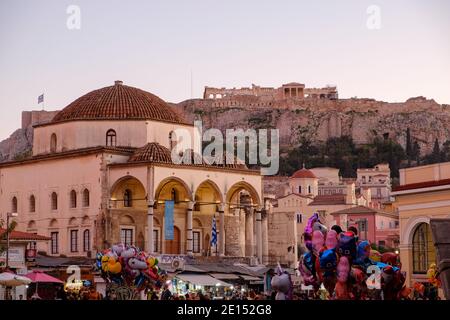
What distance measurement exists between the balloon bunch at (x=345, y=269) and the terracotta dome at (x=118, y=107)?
40.2 m

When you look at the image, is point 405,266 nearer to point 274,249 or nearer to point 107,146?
point 107,146

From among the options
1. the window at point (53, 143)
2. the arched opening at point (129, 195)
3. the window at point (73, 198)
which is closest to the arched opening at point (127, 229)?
the arched opening at point (129, 195)

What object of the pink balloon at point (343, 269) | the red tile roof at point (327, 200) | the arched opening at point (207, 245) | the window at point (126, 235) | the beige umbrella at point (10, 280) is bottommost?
the beige umbrella at point (10, 280)

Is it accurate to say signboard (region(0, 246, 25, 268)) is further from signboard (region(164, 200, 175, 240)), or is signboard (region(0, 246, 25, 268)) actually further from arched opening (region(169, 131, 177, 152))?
arched opening (region(169, 131, 177, 152))

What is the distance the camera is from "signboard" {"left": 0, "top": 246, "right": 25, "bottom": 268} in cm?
5416

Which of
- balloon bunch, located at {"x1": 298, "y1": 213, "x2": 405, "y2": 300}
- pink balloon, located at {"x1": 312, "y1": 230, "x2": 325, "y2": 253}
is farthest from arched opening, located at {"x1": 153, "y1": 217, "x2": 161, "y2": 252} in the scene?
pink balloon, located at {"x1": 312, "y1": 230, "x2": 325, "y2": 253}

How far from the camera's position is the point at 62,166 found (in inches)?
2793

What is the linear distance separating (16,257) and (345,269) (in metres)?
26.3

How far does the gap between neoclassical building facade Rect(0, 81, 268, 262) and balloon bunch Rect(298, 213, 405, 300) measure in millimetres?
33270

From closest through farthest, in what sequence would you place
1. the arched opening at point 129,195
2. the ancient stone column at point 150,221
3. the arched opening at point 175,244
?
the ancient stone column at point 150,221
the arched opening at point 129,195
the arched opening at point 175,244

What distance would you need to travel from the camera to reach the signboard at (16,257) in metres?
54.2

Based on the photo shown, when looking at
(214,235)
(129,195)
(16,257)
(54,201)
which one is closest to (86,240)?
(129,195)

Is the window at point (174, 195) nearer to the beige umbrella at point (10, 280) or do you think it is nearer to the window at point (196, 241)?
the window at point (196, 241)
